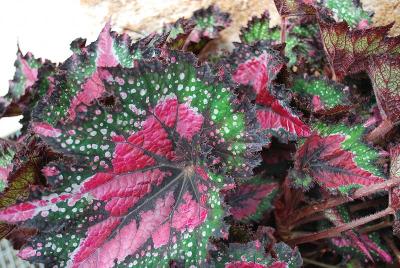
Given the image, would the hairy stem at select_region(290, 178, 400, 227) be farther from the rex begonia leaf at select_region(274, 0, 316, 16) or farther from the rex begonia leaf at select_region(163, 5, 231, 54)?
the rex begonia leaf at select_region(163, 5, 231, 54)

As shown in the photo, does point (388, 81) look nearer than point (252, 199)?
Yes

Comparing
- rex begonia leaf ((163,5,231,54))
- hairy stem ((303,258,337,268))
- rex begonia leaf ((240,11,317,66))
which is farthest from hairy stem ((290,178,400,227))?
rex begonia leaf ((163,5,231,54))

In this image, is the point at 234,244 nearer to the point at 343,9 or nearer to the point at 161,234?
the point at 161,234

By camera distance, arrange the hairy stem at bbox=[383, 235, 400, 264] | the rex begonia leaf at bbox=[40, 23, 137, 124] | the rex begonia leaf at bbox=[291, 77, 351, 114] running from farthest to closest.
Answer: the hairy stem at bbox=[383, 235, 400, 264]
the rex begonia leaf at bbox=[291, 77, 351, 114]
the rex begonia leaf at bbox=[40, 23, 137, 124]

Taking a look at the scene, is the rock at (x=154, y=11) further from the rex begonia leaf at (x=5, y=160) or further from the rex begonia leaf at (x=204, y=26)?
the rex begonia leaf at (x=5, y=160)

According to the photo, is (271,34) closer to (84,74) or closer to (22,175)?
(84,74)

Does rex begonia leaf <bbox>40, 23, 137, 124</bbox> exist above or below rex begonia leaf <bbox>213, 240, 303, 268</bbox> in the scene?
above

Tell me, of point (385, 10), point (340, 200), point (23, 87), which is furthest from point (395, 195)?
point (23, 87)

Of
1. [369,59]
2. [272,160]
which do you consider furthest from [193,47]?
[369,59]
